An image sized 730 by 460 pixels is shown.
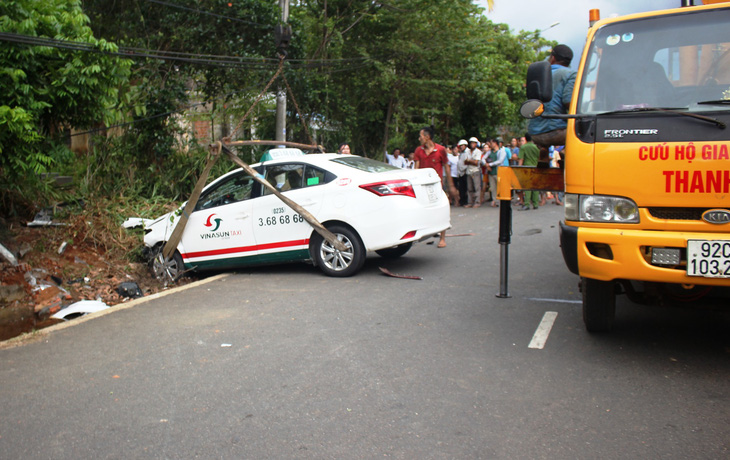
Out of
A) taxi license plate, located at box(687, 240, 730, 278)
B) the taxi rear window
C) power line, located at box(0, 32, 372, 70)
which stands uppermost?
power line, located at box(0, 32, 372, 70)

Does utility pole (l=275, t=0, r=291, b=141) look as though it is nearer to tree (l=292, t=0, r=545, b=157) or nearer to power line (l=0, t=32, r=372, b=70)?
tree (l=292, t=0, r=545, b=157)

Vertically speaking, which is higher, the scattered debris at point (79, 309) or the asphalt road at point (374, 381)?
the asphalt road at point (374, 381)

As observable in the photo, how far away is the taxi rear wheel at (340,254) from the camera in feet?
27.1

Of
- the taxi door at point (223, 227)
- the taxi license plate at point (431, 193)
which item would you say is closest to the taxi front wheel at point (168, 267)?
the taxi door at point (223, 227)

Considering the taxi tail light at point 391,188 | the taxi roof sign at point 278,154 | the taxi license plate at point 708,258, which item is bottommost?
the taxi license plate at point 708,258

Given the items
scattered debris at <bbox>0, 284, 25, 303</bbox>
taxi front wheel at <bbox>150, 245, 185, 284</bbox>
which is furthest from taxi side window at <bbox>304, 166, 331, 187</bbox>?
scattered debris at <bbox>0, 284, 25, 303</bbox>

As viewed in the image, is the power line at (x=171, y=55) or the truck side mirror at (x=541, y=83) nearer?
the truck side mirror at (x=541, y=83)

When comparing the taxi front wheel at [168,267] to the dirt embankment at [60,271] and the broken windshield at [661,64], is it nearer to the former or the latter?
the dirt embankment at [60,271]

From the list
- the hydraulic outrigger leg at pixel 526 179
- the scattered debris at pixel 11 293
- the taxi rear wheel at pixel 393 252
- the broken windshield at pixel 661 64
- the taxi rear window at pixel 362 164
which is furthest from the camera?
the taxi rear wheel at pixel 393 252

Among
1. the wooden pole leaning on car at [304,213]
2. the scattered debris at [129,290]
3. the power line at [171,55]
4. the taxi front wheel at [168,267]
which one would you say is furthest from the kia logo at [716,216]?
the power line at [171,55]

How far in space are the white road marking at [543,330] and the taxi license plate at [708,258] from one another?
54.5 inches

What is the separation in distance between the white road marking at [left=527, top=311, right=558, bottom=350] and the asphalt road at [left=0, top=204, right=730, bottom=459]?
0.09 ft

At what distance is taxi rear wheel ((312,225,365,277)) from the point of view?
8.27 meters

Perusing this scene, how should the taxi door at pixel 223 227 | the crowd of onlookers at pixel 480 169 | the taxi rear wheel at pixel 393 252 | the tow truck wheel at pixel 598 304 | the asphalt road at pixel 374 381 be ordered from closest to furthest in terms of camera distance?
the asphalt road at pixel 374 381 → the tow truck wheel at pixel 598 304 → the taxi door at pixel 223 227 → the taxi rear wheel at pixel 393 252 → the crowd of onlookers at pixel 480 169
